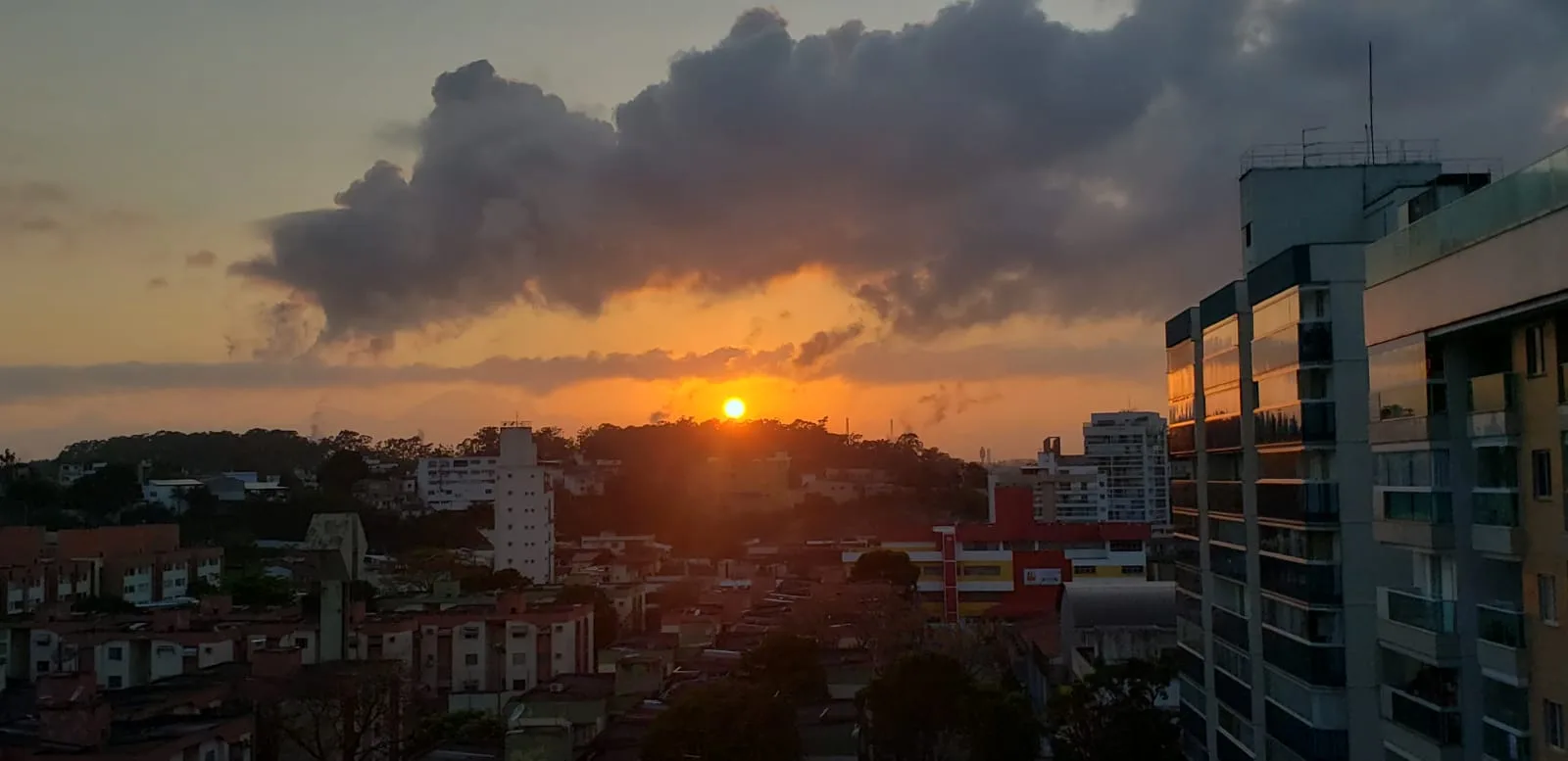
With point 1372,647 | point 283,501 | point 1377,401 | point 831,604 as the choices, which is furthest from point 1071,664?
point 283,501

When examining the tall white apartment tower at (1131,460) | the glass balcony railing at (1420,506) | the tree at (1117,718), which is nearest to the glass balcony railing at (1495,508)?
the glass balcony railing at (1420,506)

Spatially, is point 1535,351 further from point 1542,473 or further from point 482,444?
point 482,444

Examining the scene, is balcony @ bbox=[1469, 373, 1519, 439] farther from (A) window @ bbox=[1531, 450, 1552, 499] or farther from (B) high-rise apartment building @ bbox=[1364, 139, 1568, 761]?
(A) window @ bbox=[1531, 450, 1552, 499]

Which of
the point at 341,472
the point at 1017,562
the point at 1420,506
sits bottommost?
the point at 1017,562

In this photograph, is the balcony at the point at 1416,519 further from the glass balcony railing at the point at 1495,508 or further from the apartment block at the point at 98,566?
the apartment block at the point at 98,566

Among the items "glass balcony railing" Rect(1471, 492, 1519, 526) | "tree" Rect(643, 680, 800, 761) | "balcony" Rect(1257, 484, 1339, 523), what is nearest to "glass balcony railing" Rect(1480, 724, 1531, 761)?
"glass balcony railing" Rect(1471, 492, 1519, 526)

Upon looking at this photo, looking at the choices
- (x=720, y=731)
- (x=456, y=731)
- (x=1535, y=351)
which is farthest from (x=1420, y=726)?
(x=456, y=731)

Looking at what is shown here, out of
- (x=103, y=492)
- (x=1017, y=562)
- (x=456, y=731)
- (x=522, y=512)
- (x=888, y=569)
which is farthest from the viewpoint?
(x=103, y=492)
